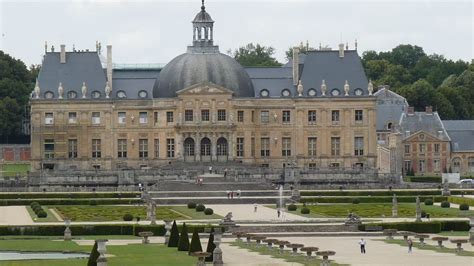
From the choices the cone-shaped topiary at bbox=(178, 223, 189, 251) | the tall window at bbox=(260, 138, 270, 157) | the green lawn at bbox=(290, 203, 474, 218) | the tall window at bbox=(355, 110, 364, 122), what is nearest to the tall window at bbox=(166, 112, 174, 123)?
the tall window at bbox=(260, 138, 270, 157)

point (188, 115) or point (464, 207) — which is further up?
point (188, 115)

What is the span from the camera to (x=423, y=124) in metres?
118

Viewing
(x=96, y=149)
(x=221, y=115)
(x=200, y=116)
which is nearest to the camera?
(x=200, y=116)

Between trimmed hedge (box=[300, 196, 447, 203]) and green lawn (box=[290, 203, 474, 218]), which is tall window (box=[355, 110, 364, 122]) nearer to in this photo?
trimmed hedge (box=[300, 196, 447, 203])

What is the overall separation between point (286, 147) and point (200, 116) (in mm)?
6314

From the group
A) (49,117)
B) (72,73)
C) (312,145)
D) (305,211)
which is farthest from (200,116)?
(305,211)

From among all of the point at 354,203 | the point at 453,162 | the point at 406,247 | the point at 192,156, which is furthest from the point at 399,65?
the point at 406,247

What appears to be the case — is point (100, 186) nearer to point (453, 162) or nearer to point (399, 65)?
point (453, 162)

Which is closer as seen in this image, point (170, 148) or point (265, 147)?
point (170, 148)

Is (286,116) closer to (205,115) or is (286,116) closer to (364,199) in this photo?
(205,115)

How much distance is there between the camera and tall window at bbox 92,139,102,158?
10906 cm

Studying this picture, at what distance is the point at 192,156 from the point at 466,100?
37551 millimetres

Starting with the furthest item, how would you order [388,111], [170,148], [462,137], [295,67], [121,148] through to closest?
[388,111] → [462,137] → [295,67] → [121,148] → [170,148]

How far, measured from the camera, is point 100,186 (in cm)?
9806
